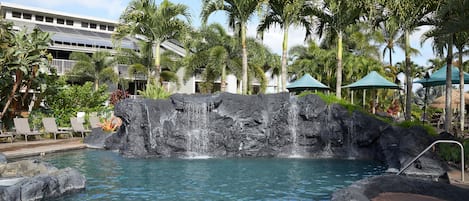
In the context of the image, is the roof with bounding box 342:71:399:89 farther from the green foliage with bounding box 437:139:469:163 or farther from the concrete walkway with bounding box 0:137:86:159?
the concrete walkway with bounding box 0:137:86:159

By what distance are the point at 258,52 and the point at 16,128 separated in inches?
691

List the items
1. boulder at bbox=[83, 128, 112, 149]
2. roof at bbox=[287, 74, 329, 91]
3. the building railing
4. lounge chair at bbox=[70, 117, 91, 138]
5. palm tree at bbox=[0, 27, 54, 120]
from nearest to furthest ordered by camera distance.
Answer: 1. palm tree at bbox=[0, 27, 54, 120]
2. boulder at bbox=[83, 128, 112, 149]
3. lounge chair at bbox=[70, 117, 91, 138]
4. roof at bbox=[287, 74, 329, 91]
5. the building railing

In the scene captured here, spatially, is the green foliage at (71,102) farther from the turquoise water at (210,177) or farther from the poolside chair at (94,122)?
the turquoise water at (210,177)

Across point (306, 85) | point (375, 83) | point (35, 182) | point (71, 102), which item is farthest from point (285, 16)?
point (35, 182)

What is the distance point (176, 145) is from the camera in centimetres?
1856

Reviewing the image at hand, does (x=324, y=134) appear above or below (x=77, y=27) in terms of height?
below

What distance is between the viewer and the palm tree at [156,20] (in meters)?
24.4

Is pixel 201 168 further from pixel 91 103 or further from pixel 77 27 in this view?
pixel 77 27

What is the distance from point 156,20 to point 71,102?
754cm

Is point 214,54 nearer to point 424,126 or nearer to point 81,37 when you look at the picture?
point 81,37

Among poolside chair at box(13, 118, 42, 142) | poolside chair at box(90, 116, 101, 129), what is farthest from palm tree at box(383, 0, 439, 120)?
poolside chair at box(13, 118, 42, 142)

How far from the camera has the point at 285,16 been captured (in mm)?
22062

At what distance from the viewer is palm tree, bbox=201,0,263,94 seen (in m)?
21.7

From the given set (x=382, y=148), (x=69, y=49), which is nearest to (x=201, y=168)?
(x=382, y=148)
